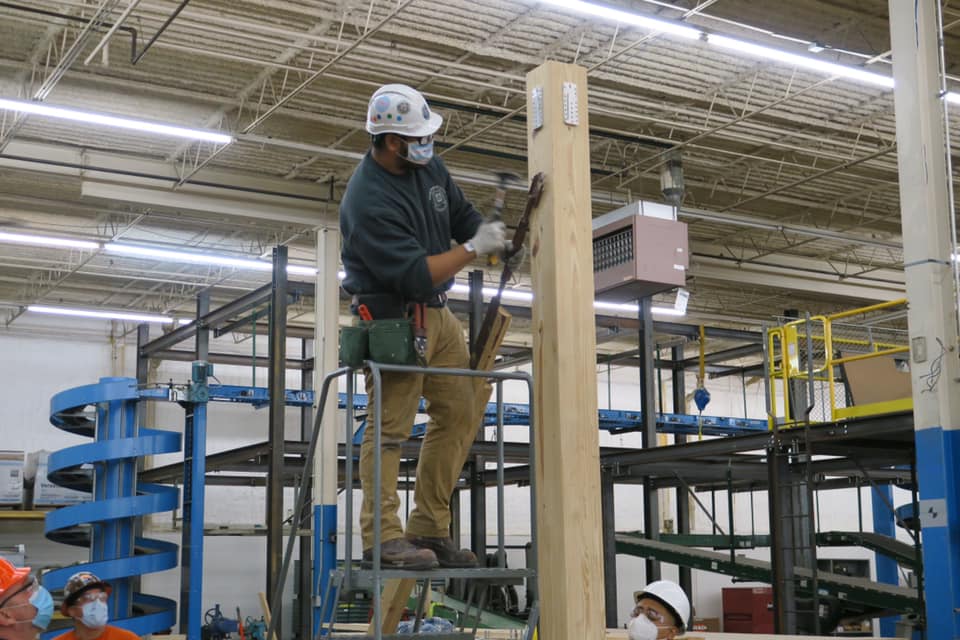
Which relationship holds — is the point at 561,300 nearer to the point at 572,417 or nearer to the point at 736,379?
the point at 572,417

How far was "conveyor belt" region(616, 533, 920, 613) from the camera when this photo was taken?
583 inches

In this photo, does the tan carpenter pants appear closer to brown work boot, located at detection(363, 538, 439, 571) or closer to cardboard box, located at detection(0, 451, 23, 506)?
brown work boot, located at detection(363, 538, 439, 571)

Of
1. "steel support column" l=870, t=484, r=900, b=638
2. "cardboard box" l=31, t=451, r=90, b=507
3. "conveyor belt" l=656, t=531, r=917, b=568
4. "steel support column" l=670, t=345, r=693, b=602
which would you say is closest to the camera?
"conveyor belt" l=656, t=531, r=917, b=568

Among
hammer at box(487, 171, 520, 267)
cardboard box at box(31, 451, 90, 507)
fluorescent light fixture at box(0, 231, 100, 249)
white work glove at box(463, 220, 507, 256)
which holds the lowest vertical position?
cardboard box at box(31, 451, 90, 507)

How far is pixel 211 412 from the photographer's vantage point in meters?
29.0

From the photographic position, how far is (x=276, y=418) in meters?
17.5

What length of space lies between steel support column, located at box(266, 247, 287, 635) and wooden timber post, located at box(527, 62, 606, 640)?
42.4 ft

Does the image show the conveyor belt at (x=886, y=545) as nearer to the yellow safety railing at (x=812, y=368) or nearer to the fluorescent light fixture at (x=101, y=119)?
the yellow safety railing at (x=812, y=368)

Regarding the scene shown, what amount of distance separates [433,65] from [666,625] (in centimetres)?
1178

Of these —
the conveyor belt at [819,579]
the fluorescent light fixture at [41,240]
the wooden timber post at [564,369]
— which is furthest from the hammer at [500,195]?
the fluorescent light fixture at [41,240]

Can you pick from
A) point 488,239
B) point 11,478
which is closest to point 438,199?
point 488,239

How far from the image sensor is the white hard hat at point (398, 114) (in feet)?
15.7

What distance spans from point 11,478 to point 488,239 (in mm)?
21240

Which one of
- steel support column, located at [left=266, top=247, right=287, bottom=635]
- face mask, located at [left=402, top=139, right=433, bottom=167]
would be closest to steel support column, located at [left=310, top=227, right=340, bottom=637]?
steel support column, located at [left=266, top=247, right=287, bottom=635]
